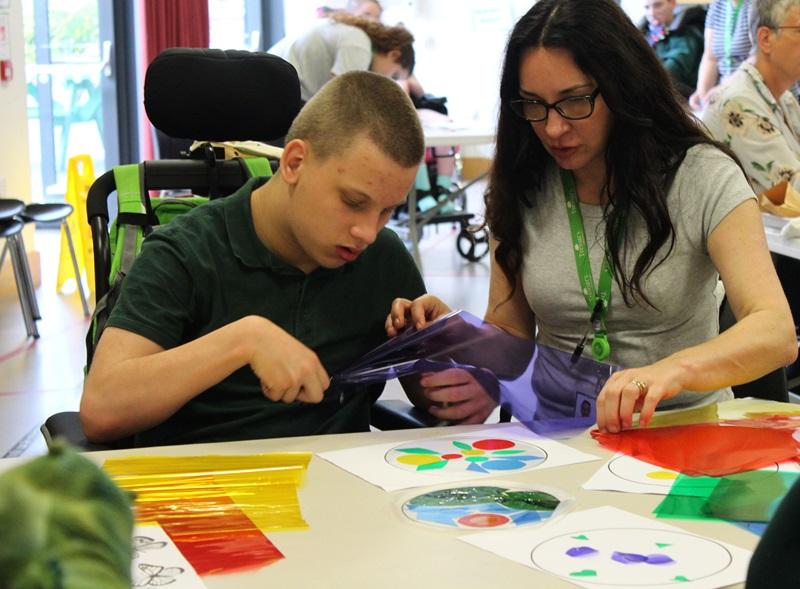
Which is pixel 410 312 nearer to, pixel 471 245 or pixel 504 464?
pixel 504 464

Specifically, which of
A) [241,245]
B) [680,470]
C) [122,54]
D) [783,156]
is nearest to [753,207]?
[680,470]

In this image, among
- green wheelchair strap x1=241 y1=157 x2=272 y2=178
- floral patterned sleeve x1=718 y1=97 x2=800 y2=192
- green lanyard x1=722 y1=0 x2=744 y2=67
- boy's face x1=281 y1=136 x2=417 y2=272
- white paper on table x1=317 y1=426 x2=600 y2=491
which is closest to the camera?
white paper on table x1=317 y1=426 x2=600 y2=491

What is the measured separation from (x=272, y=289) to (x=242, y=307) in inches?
2.4

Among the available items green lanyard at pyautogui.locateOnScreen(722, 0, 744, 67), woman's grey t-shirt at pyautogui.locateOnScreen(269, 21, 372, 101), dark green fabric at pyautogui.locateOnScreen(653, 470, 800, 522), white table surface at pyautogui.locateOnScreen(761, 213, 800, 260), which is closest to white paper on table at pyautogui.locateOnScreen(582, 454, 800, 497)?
dark green fabric at pyautogui.locateOnScreen(653, 470, 800, 522)

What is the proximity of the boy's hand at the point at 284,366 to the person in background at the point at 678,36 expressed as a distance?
18.9 ft

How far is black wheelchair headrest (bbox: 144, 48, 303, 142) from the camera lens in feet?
6.52

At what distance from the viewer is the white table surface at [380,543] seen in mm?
990

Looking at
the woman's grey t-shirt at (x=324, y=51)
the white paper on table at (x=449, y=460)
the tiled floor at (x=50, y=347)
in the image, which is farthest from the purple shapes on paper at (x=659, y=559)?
the woman's grey t-shirt at (x=324, y=51)

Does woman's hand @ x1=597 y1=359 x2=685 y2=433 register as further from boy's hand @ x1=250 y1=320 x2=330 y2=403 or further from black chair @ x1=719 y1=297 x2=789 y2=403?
black chair @ x1=719 y1=297 x2=789 y2=403

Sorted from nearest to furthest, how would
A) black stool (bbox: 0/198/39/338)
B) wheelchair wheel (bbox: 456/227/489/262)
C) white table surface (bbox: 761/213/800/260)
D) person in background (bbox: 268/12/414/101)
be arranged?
white table surface (bbox: 761/213/800/260) → black stool (bbox: 0/198/39/338) → person in background (bbox: 268/12/414/101) → wheelchair wheel (bbox: 456/227/489/262)

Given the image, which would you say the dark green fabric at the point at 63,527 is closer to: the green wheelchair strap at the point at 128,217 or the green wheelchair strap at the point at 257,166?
the green wheelchair strap at the point at 128,217

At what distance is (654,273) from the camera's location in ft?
6.00

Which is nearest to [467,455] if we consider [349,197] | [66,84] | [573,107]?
[349,197]

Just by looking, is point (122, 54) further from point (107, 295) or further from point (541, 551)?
point (541, 551)
